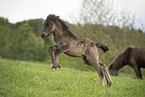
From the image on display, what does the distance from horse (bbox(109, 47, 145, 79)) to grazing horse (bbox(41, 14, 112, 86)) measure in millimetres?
6799

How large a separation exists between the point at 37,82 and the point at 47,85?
452 millimetres

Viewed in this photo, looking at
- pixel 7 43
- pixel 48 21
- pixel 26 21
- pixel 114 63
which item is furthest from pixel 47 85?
pixel 26 21

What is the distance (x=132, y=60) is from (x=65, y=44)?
8.34m

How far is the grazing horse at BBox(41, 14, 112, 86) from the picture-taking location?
423 centimetres

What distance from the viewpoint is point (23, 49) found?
25.5m

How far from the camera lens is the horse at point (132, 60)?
37.0 feet

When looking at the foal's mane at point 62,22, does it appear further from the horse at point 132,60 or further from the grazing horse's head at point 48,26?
the horse at point 132,60

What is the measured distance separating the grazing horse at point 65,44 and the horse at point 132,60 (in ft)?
22.3

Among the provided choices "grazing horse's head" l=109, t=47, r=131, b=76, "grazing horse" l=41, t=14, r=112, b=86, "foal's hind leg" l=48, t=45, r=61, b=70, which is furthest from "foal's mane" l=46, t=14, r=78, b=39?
"grazing horse's head" l=109, t=47, r=131, b=76

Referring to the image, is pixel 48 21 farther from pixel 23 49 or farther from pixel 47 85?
pixel 23 49

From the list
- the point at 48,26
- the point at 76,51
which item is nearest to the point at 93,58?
the point at 76,51

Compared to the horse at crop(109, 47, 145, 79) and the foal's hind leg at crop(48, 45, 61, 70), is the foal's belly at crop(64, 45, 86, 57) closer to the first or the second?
the foal's hind leg at crop(48, 45, 61, 70)

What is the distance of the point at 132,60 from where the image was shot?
37.7ft

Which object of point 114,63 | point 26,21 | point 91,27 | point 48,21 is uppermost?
point 26,21
